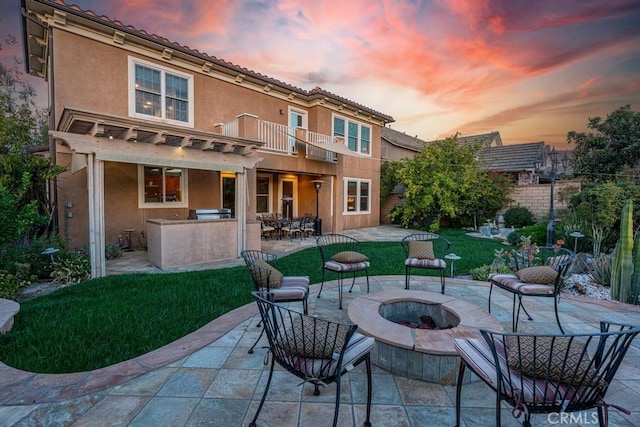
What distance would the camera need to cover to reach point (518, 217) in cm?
1293

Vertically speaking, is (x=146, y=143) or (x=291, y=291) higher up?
(x=146, y=143)

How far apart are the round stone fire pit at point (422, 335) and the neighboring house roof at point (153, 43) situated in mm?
8960

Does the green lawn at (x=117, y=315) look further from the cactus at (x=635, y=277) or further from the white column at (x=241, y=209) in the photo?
the cactus at (x=635, y=277)

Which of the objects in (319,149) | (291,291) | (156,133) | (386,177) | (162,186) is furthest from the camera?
(386,177)

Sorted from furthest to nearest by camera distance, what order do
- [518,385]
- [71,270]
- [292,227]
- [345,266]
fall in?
1. [292,227]
2. [71,270]
3. [345,266]
4. [518,385]

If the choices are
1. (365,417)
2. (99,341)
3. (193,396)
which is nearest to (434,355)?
(365,417)

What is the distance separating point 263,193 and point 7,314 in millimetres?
9778

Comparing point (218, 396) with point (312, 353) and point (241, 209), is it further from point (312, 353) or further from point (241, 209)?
point (241, 209)

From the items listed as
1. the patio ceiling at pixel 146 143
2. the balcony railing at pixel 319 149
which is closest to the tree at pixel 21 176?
the patio ceiling at pixel 146 143

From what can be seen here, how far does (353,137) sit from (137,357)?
12.6m

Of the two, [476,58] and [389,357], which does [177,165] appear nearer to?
[389,357]

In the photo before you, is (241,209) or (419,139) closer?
(241,209)

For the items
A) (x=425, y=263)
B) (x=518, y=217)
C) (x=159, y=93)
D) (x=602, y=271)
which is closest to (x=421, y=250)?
(x=425, y=263)

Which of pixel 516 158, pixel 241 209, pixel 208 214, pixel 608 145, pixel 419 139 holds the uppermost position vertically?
pixel 419 139
